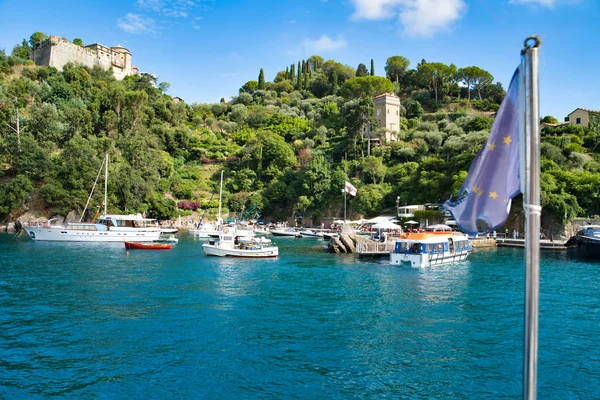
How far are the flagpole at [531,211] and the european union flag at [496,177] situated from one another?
590 millimetres

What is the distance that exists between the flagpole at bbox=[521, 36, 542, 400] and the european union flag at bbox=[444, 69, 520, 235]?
0.59 m

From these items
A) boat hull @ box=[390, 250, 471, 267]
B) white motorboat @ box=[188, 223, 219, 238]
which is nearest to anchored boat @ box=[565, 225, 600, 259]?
boat hull @ box=[390, 250, 471, 267]

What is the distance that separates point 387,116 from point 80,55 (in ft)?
245

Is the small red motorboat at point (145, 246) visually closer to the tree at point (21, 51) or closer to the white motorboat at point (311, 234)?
the white motorboat at point (311, 234)

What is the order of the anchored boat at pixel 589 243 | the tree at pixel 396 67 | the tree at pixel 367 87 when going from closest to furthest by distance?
the anchored boat at pixel 589 243 → the tree at pixel 367 87 → the tree at pixel 396 67

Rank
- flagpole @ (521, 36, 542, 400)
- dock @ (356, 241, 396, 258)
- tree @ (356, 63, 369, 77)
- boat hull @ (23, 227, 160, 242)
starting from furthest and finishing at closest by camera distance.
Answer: tree @ (356, 63, 369, 77), boat hull @ (23, 227, 160, 242), dock @ (356, 241, 396, 258), flagpole @ (521, 36, 542, 400)

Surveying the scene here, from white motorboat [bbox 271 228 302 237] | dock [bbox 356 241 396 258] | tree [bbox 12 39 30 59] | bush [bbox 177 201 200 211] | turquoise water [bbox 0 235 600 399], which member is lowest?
turquoise water [bbox 0 235 600 399]

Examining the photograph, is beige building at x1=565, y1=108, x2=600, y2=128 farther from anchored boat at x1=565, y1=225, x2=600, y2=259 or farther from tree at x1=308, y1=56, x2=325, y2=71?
tree at x1=308, y1=56, x2=325, y2=71

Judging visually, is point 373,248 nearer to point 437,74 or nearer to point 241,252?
point 241,252

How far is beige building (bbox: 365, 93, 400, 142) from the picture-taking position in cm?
8225

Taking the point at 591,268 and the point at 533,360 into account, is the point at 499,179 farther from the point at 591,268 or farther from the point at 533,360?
the point at 591,268

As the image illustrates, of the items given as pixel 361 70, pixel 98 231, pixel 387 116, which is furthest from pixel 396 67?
pixel 98 231

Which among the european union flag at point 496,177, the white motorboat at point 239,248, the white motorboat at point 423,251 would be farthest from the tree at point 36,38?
the european union flag at point 496,177

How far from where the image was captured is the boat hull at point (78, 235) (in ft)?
164
